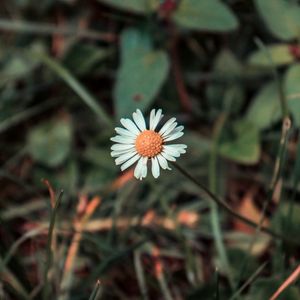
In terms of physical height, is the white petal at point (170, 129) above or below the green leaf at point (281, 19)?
below

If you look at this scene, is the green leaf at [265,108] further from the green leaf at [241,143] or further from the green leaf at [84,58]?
the green leaf at [84,58]

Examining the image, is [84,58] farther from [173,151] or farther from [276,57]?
[173,151]

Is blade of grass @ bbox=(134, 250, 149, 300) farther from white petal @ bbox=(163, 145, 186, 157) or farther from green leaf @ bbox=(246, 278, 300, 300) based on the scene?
white petal @ bbox=(163, 145, 186, 157)

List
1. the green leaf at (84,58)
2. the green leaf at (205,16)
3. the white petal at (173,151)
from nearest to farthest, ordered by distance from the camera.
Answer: the white petal at (173,151) → the green leaf at (205,16) → the green leaf at (84,58)

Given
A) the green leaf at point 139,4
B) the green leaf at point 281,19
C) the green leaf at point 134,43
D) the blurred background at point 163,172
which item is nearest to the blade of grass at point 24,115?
the blurred background at point 163,172

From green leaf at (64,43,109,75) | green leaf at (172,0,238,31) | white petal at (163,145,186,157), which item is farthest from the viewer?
green leaf at (64,43,109,75)

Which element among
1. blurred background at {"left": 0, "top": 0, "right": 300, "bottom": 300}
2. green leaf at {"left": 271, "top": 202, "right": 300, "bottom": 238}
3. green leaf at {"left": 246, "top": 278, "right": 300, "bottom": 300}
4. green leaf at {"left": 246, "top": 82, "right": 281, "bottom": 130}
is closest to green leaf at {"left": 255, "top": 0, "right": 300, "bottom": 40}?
blurred background at {"left": 0, "top": 0, "right": 300, "bottom": 300}

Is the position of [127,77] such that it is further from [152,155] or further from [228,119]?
[152,155]

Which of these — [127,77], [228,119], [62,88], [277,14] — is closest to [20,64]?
[62,88]
